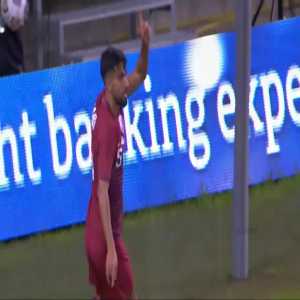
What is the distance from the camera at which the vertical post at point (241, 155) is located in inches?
379

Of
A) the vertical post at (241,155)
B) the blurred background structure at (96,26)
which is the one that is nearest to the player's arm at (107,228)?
the vertical post at (241,155)

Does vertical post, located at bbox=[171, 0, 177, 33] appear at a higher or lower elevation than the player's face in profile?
higher

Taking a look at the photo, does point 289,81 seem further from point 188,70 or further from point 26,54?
point 26,54

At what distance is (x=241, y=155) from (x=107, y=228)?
2312mm

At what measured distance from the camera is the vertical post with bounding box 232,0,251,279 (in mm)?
9625

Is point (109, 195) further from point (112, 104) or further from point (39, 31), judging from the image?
point (39, 31)

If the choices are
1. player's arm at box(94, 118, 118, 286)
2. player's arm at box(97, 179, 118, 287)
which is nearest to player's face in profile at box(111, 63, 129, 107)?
player's arm at box(94, 118, 118, 286)

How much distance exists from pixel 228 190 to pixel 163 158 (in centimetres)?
87

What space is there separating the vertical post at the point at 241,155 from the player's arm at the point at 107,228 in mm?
2219

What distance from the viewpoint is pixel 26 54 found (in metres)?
14.1

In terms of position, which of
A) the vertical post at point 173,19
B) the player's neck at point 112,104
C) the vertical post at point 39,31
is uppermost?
the vertical post at point 173,19

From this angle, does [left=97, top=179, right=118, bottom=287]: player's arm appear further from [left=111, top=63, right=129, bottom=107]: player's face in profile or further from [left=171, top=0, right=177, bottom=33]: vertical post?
[left=171, top=0, right=177, bottom=33]: vertical post

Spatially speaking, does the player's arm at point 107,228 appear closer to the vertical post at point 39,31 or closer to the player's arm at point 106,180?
the player's arm at point 106,180

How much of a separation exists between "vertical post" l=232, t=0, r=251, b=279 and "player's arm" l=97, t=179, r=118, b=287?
2219 mm
